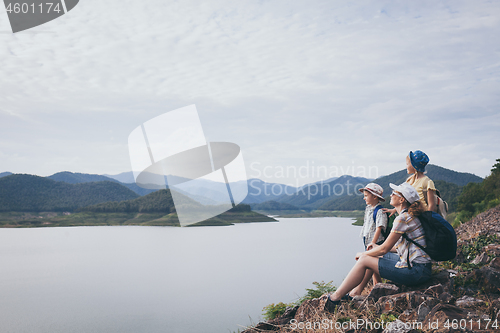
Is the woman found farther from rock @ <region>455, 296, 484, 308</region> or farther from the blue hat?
the blue hat

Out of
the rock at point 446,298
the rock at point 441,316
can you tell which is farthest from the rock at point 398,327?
the rock at point 446,298

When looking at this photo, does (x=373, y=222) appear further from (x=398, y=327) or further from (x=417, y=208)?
(x=398, y=327)

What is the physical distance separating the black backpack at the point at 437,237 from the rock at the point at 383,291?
83 cm

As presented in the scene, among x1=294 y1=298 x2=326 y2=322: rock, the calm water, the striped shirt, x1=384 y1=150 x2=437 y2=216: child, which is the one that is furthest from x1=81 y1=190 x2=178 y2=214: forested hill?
the striped shirt

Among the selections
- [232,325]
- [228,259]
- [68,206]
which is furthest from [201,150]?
[68,206]

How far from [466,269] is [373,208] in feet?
6.47

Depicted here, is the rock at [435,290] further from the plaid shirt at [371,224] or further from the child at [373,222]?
the plaid shirt at [371,224]

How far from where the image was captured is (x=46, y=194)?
144m

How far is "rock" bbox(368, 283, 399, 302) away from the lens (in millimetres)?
4703

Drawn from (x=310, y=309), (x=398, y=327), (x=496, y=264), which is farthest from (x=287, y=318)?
(x=496, y=264)

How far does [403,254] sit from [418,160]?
1689 millimetres

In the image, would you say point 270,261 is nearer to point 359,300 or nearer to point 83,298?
point 83,298

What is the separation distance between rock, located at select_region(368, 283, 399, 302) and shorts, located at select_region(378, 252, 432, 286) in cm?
28

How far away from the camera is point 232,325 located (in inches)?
453
